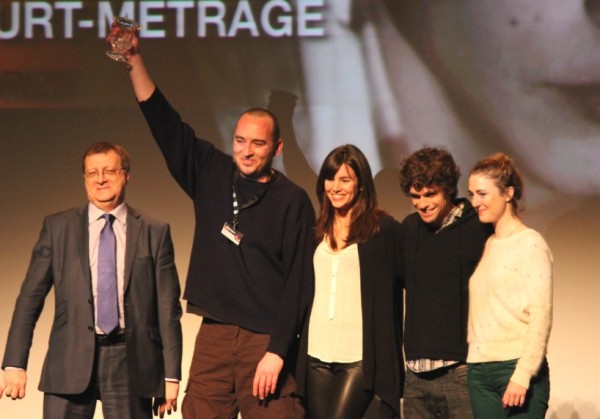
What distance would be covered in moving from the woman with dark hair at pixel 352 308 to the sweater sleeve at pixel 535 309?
46 cm

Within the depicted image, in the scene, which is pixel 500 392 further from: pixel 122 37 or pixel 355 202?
pixel 122 37

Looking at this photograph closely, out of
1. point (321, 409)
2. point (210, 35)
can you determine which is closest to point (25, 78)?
point (210, 35)

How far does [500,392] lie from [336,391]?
540 mm

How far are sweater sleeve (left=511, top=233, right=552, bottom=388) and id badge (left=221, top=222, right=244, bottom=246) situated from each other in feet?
3.16

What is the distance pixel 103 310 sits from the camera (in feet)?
11.6

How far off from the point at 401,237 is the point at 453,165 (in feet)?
1.03

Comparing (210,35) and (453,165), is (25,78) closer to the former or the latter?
(210,35)

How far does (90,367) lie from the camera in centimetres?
345

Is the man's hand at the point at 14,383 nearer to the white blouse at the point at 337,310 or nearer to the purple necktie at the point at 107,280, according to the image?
the purple necktie at the point at 107,280

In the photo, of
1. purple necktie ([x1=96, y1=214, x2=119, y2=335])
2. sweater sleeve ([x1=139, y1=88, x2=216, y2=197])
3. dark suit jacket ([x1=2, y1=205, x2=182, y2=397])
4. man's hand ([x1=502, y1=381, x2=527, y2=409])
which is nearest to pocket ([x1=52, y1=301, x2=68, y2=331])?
dark suit jacket ([x1=2, y1=205, x2=182, y2=397])

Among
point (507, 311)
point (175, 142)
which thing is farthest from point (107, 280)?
point (507, 311)

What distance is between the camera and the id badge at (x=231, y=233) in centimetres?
343

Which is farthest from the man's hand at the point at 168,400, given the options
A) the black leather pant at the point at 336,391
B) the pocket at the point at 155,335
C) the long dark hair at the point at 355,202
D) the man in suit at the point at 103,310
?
the long dark hair at the point at 355,202

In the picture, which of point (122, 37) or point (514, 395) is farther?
point (122, 37)
